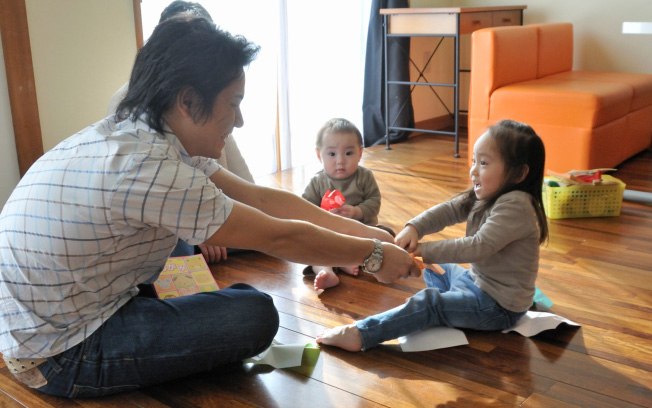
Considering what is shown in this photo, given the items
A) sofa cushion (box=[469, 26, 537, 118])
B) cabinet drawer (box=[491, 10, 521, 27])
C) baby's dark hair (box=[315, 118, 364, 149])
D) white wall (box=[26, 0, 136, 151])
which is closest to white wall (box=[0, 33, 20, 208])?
white wall (box=[26, 0, 136, 151])

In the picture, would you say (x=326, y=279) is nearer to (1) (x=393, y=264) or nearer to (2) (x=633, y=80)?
(1) (x=393, y=264)

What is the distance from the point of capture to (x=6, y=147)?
268 cm

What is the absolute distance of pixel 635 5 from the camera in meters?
4.66

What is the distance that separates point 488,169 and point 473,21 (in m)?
2.70

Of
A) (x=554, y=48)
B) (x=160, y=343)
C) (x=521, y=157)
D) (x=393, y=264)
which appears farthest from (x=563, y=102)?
(x=160, y=343)

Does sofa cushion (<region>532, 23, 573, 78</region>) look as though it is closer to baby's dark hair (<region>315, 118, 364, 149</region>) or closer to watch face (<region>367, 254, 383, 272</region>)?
baby's dark hair (<region>315, 118, 364, 149</region>)

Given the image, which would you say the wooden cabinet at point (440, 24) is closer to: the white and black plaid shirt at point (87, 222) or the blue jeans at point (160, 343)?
the blue jeans at point (160, 343)

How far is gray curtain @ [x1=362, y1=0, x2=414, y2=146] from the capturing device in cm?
465

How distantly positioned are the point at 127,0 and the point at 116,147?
5.96 feet

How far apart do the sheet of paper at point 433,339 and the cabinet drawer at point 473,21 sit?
274 centimetres

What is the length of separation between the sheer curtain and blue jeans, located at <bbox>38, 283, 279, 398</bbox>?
2044 millimetres

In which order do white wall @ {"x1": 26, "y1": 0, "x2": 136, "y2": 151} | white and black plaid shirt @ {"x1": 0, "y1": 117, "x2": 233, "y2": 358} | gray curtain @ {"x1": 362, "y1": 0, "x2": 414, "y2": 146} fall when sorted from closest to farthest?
white and black plaid shirt @ {"x1": 0, "y1": 117, "x2": 233, "y2": 358}, white wall @ {"x1": 26, "y1": 0, "x2": 136, "y2": 151}, gray curtain @ {"x1": 362, "y1": 0, "x2": 414, "y2": 146}

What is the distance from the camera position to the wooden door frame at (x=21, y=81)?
2.60 m

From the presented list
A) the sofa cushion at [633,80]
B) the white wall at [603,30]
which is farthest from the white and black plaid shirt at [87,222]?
the white wall at [603,30]
